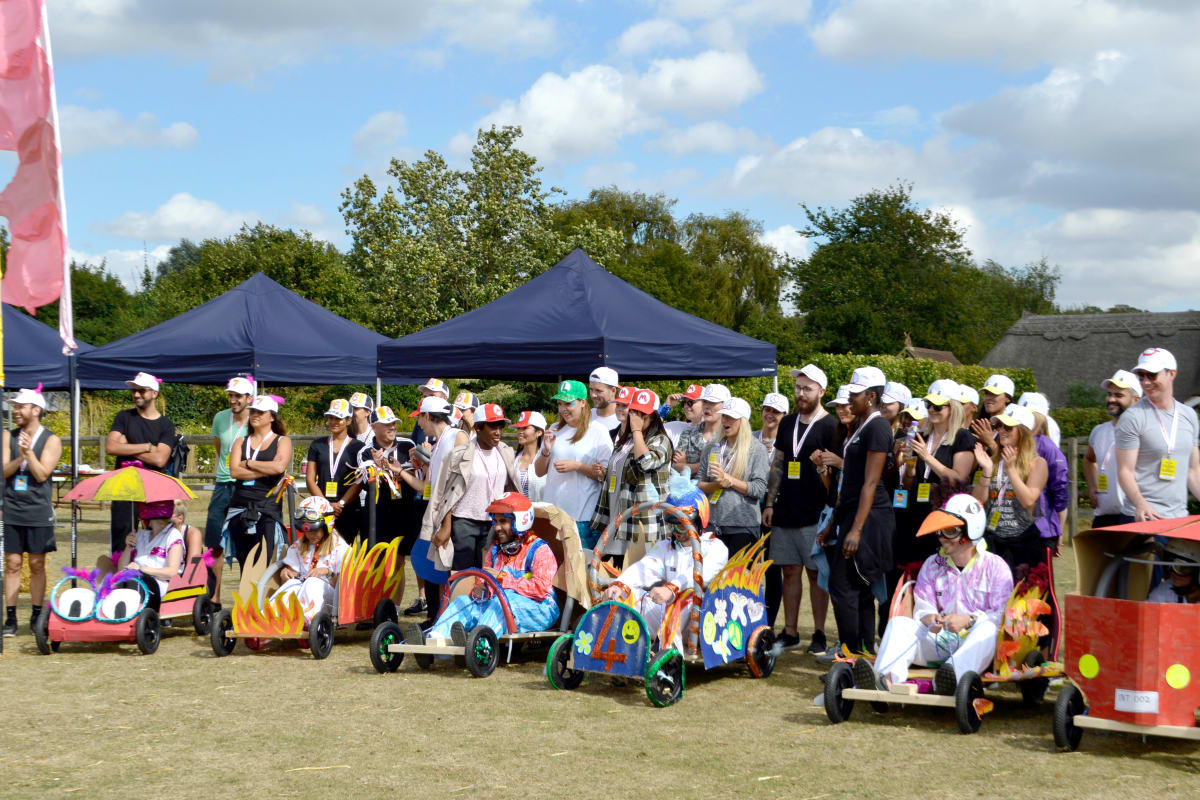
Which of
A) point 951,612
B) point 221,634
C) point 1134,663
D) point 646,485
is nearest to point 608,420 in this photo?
point 646,485

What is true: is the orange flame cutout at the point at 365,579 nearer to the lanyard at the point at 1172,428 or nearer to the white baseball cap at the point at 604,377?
the white baseball cap at the point at 604,377

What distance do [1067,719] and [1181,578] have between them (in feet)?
3.60

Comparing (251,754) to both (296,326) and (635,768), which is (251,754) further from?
(296,326)

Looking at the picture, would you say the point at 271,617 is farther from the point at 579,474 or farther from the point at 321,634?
the point at 579,474

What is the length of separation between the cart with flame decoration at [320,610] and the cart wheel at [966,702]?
4.54 meters

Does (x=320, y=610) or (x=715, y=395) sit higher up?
(x=715, y=395)

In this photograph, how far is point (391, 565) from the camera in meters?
9.20

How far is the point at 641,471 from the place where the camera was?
26.4ft

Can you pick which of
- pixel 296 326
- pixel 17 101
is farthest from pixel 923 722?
pixel 296 326

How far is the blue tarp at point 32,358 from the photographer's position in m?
A: 15.5

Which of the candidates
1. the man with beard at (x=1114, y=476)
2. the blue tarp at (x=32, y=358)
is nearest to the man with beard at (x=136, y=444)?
the blue tarp at (x=32, y=358)

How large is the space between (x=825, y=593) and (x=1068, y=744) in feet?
9.64

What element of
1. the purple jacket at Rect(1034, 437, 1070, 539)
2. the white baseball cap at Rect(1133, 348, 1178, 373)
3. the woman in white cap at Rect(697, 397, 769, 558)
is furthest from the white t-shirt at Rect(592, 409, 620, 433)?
the white baseball cap at Rect(1133, 348, 1178, 373)

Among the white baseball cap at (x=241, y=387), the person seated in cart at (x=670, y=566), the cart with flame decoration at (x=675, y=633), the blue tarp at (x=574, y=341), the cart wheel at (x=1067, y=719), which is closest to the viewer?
the cart wheel at (x=1067, y=719)
